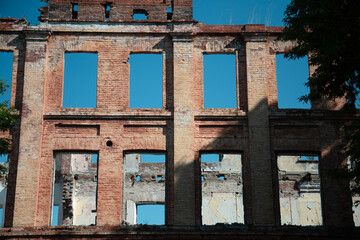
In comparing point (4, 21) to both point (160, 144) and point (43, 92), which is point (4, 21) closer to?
point (43, 92)

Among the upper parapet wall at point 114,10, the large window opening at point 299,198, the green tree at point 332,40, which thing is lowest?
the large window opening at point 299,198

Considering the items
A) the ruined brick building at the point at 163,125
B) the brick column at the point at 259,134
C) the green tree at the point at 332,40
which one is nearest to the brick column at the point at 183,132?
the ruined brick building at the point at 163,125

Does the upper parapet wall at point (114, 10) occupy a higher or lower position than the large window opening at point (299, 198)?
higher

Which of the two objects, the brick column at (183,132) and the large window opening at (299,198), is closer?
the brick column at (183,132)

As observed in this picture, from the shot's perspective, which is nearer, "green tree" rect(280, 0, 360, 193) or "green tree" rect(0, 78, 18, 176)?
"green tree" rect(280, 0, 360, 193)

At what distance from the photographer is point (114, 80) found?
54.7 ft

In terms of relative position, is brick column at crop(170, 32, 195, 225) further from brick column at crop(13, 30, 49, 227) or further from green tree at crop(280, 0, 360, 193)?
brick column at crop(13, 30, 49, 227)

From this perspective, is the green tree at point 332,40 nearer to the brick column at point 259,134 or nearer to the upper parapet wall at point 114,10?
the brick column at point 259,134

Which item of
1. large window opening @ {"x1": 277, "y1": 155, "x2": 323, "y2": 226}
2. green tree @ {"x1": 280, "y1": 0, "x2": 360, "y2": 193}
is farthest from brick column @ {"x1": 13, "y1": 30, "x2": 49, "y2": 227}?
large window opening @ {"x1": 277, "y1": 155, "x2": 323, "y2": 226}

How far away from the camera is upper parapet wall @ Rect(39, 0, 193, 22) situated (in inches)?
683

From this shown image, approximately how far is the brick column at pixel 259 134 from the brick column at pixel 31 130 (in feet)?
20.8

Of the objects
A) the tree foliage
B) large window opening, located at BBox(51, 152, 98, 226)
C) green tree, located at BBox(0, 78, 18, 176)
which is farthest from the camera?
large window opening, located at BBox(51, 152, 98, 226)

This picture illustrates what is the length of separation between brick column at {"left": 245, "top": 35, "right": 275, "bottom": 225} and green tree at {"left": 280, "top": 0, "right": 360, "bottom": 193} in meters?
2.48

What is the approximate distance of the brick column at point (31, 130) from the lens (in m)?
15.4
